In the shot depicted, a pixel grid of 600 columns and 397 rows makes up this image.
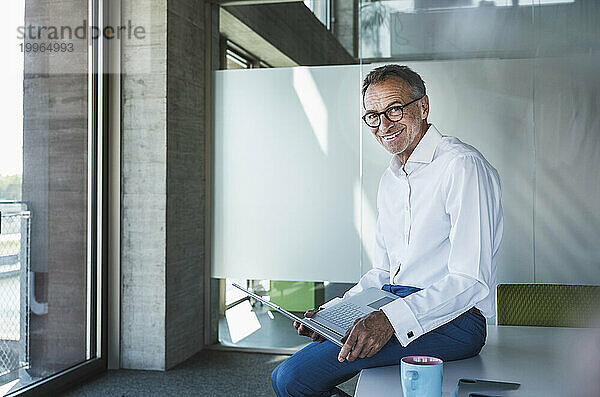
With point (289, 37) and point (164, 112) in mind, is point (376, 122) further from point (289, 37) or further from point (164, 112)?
point (289, 37)

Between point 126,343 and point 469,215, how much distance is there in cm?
320

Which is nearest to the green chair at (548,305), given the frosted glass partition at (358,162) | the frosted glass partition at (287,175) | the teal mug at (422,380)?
the teal mug at (422,380)

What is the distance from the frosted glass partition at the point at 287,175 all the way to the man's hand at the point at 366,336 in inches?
119

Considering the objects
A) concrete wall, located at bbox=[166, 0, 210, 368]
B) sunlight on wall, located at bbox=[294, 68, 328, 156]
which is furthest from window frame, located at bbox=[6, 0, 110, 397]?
sunlight on wall, located at bbox=[294, 68, 328, 156]

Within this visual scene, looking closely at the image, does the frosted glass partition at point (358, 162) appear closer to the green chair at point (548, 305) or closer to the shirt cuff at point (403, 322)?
the green chair at point (548, 305)

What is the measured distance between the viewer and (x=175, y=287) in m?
4.47

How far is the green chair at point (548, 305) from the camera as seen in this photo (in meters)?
2.37

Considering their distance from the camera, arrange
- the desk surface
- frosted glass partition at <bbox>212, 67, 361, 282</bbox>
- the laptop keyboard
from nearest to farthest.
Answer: the desk surface, the laptop keyboard, frosted glass partition at <bbox>212, 67, 361, 282</bbox>

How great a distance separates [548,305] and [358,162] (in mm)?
2392

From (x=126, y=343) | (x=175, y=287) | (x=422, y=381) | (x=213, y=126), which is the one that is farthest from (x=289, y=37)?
(x=422, y=381)

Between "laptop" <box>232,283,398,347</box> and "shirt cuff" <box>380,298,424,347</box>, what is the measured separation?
0.33 feet

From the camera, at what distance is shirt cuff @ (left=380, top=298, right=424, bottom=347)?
5.32 feet

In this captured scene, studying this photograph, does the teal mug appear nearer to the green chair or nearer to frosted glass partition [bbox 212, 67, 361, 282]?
the green chair

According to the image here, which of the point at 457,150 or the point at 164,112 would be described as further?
the point at 164,112
